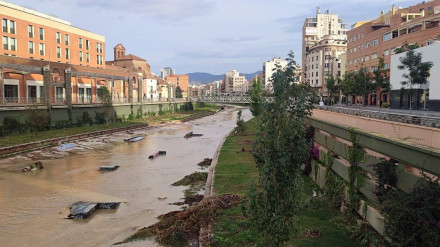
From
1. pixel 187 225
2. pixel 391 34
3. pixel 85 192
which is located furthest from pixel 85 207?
pixel 391 34

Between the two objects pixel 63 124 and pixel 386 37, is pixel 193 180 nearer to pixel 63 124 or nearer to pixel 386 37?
pixel 63 124

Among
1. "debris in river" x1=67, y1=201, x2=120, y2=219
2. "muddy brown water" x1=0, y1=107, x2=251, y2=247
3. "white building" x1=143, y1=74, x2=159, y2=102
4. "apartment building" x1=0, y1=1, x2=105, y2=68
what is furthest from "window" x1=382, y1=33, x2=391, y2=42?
"white building" x1=143, y1=74, x2=159, y2=102

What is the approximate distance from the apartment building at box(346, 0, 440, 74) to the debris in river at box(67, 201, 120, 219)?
162 feet

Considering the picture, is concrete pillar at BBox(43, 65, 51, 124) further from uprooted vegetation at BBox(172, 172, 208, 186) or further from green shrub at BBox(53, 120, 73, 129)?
uprooted vegetation at BBox(172, 172, 208, 186)

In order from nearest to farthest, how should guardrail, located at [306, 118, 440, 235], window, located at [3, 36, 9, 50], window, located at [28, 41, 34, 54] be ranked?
1. guardrail, located at [306, 118, 440, 235]
2. window, located at [3, 36, 9, 50]
3. window, located at [28, 41, 34, 54]

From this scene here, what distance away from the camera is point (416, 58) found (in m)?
36.3

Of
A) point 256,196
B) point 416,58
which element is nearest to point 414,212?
point 256,196

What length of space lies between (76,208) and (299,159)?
11.6 meters

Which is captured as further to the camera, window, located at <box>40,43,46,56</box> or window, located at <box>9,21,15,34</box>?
window, located at <box>40,43,46,56</box>

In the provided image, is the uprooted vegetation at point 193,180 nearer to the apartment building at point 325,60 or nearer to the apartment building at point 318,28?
the apartment building at point 325,60

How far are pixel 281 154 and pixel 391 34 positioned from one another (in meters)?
67.7

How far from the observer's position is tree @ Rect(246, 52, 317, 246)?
19.1 ft

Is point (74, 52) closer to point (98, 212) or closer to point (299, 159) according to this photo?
point (98, 212)

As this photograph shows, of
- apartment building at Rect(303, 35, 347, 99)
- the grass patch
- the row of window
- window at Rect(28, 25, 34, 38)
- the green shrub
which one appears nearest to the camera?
the grass patch
